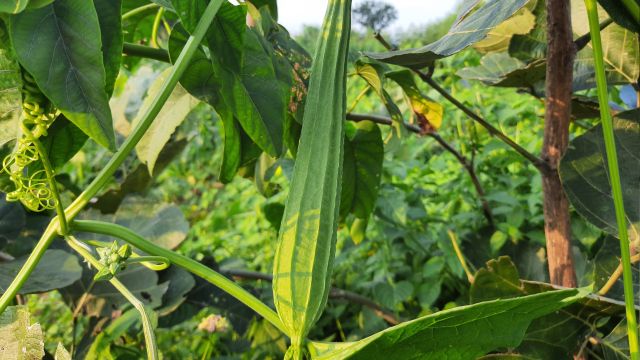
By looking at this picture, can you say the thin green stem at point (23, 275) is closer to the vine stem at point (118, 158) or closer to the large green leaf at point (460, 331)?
the vine stem at point (118, 158)

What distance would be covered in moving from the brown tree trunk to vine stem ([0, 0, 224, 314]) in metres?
0.38

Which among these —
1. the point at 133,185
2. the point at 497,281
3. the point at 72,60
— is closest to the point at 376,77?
the point at 497,281

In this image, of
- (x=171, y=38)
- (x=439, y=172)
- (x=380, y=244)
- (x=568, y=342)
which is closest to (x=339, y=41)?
(x=171, y=38)

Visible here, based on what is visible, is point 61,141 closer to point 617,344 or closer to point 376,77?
point 376,77

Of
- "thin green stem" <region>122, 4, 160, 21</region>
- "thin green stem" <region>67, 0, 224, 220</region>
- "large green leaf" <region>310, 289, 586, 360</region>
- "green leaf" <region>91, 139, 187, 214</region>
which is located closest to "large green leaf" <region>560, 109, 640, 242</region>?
"large green leaf" <region>310, 289, 586, 360</region>

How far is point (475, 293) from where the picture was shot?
2.52ft

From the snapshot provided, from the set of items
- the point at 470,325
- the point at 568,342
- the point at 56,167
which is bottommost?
the point at 568,342

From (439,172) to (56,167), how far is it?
1.21m

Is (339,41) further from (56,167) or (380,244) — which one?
(380,244)

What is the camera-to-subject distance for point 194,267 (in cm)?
56

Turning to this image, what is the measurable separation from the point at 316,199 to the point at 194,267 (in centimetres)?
12

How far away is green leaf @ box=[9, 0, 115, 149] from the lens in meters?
0.49

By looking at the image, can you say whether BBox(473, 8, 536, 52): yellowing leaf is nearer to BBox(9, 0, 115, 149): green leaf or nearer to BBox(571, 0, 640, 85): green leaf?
BBox(571, 0, 640, 85): green leaf

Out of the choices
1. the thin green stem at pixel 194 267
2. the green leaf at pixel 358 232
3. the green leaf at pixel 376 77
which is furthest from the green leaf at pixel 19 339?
the green leaf at pixel 358 232
